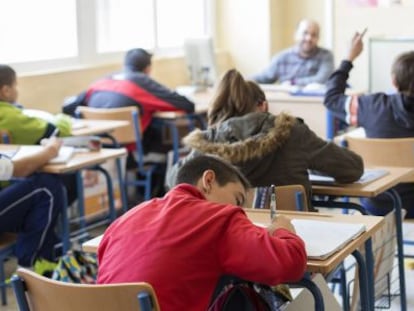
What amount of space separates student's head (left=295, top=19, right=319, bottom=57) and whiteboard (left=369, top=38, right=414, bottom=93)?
4.74ft

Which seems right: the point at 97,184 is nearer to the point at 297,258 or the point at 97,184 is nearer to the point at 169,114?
the point at 169,114

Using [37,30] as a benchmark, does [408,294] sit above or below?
below

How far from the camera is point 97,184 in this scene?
5.66 meters

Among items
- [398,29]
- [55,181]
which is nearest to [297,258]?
[55,181]

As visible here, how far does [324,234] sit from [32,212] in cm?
200

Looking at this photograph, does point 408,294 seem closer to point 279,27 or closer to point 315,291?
point 315,291

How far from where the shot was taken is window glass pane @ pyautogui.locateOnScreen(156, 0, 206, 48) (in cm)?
752

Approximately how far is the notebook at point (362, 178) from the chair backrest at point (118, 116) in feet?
7.67

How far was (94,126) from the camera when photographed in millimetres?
5230

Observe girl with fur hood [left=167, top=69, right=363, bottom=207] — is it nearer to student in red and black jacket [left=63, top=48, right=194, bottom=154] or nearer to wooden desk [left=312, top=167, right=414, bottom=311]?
wooden desk [left=312, top=167, right=414, bottom=311]

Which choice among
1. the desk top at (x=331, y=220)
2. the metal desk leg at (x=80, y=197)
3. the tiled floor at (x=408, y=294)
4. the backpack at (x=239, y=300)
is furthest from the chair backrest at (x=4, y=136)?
the backpack at (x=239, y=300)

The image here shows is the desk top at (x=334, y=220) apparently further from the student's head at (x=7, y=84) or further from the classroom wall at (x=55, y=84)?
the classroom wall at (x=55, y=84)

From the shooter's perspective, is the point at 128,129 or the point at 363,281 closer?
the point at 363,281

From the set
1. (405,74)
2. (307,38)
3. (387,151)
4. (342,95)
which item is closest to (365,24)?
(307,38)
